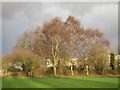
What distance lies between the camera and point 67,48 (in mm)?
35875

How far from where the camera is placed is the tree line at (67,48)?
34562 mm

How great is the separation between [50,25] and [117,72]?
47.9 feet

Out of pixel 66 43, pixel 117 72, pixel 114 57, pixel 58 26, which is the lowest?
pixel 117 72

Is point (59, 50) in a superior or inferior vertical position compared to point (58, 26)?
inferior

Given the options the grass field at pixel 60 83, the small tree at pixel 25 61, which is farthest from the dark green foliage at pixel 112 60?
the grass field at pixel 60 83

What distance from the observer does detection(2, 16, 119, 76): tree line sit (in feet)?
113

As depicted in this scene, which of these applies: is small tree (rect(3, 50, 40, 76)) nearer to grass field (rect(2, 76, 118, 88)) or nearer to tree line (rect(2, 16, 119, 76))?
tree line (rect(2, 16, 119, 76))

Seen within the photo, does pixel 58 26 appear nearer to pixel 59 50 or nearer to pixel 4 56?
pixel 59 50

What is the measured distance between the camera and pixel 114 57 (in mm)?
38469

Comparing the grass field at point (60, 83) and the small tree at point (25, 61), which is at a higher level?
the small tree at point (25, 61)

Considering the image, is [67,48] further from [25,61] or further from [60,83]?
[60,83]

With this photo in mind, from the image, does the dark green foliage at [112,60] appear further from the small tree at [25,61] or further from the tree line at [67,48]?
the small tree at [25,61]

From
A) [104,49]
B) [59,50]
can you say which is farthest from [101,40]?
[59,50]

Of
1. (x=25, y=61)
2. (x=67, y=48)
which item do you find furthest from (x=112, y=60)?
(x=25, y=61)
